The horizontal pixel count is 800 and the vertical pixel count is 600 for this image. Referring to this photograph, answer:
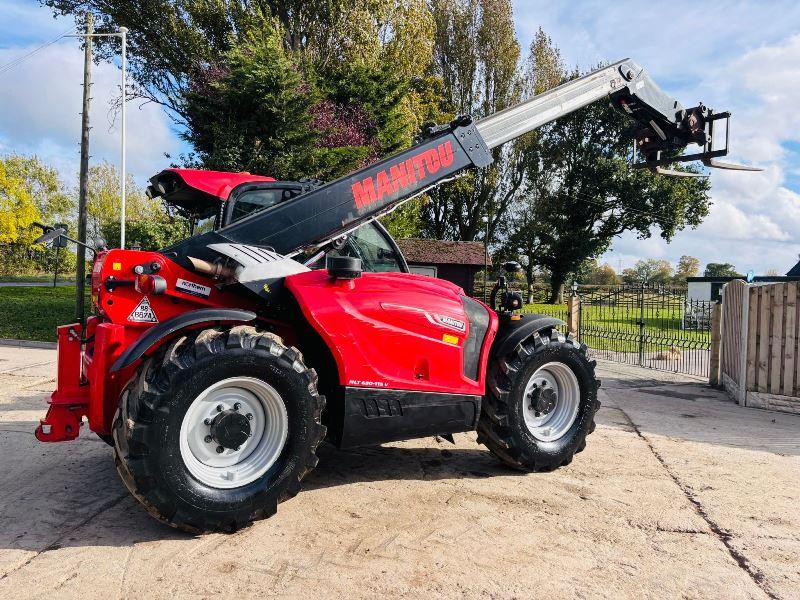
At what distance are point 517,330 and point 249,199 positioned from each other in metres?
2.54

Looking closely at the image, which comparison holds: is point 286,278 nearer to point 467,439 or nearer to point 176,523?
point 176,523

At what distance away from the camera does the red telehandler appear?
11.7ft

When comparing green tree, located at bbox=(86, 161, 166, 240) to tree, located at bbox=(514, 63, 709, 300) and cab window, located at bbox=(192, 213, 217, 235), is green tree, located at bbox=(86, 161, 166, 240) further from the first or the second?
cab window, located at bbox=(192, 213, 217, 235)

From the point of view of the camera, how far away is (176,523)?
3.44m

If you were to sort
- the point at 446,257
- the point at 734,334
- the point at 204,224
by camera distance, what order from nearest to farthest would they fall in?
the point at 204,224 < the point at 734,334 < the point at 446,257

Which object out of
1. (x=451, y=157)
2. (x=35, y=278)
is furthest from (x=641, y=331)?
(x=35, y=278)

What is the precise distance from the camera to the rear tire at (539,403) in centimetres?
475

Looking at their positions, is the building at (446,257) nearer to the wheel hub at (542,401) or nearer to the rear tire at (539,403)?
Result: the rear tire at (539,403)

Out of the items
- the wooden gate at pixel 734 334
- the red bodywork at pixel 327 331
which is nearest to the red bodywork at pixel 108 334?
the red bodywork at pixel 327 331

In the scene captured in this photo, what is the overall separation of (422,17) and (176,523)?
73.6 ft

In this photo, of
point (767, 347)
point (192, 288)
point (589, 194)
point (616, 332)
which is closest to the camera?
point (192, 288)

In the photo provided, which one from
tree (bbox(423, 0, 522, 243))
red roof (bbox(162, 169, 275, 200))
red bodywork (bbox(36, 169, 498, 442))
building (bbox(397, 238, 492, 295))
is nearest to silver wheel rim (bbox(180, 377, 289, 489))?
red bodywork (bbox(36, 169, 498, 442))

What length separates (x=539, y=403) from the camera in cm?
501

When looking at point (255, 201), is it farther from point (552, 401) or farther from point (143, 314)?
point (552, 401)
